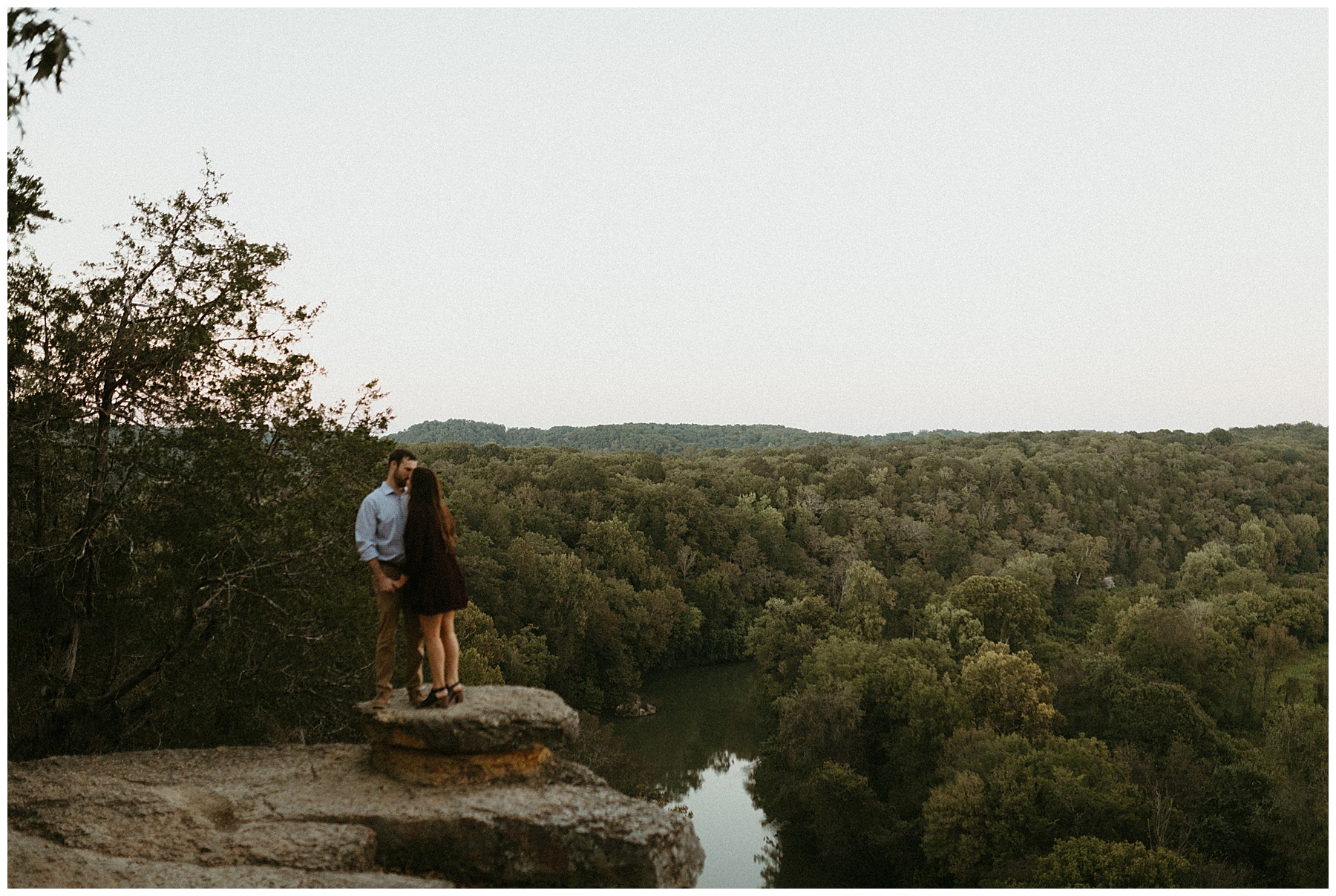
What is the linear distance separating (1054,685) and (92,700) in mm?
31350

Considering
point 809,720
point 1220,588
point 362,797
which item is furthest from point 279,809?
point 1220,588

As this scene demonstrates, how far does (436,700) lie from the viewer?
7.46m

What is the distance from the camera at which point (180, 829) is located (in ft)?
21.5

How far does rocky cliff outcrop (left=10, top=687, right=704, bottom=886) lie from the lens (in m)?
6.24

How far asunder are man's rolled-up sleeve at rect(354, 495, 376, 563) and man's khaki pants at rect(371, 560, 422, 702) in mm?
230

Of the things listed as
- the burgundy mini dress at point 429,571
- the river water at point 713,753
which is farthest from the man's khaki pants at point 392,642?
the river water at point 713,753

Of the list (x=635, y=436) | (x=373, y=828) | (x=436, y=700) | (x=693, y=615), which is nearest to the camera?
(x=373, y=828)

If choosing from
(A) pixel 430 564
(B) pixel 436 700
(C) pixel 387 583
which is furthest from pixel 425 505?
(B) pixel 436 700

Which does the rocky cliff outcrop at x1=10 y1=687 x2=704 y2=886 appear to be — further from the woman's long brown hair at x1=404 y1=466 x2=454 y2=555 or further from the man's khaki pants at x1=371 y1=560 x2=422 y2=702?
the woman's long brown hair at x1=404 y1=466 x2=454 y2=555

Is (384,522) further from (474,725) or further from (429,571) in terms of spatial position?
(474,725)

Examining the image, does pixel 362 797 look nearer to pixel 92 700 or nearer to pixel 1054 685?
pixel 92 700

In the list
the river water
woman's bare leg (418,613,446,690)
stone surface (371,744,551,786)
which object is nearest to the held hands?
woman's bare leg (418,613,446,690)

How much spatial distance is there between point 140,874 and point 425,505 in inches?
127

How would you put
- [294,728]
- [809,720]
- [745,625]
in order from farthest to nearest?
[745,625], [809,720], [294,728]
